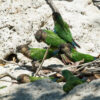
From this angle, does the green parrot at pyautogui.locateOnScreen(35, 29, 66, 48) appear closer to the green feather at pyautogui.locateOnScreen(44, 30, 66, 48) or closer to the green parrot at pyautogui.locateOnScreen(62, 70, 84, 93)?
the green feather at pyautogui.locateOnScreen(44, 30, 66, 48)

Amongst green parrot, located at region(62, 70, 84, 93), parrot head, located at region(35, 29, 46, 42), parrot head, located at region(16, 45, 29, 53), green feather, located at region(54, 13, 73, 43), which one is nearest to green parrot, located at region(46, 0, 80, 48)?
green feather, located at region(54, 13, 73, 43)

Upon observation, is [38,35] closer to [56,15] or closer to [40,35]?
[40,35]

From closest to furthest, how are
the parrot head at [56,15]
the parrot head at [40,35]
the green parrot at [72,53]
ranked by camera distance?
the green parrot at [72,53] < the parrot head at [40,35] < the parrot head at [56,15]

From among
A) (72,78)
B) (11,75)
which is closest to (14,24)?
(11,75)

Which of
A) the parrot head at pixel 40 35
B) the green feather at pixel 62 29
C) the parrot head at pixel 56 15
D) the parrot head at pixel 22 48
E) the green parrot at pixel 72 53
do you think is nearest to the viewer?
the green parrot at pixel 72 53

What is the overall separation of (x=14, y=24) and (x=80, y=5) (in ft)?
4.82

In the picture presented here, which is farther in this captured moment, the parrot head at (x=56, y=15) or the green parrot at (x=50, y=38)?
the parrot head at (x=56, y=15)

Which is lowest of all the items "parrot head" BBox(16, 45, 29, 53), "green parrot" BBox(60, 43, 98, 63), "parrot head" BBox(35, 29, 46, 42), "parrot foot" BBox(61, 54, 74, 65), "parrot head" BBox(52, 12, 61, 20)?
"parrot foot" BBox(61, 54, 74, 65)

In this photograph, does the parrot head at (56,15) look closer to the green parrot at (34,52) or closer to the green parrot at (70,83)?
the green parrot at (34,52)

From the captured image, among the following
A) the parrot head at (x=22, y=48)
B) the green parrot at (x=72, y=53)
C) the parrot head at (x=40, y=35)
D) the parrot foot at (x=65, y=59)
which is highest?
the parrot head at (x=40, y=35)

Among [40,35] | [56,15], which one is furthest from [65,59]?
[56,15]

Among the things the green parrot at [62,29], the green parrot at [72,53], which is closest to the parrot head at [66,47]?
the green parrot at [72,53]

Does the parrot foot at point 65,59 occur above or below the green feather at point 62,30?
below

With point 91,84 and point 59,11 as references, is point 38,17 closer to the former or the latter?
point 59,11
